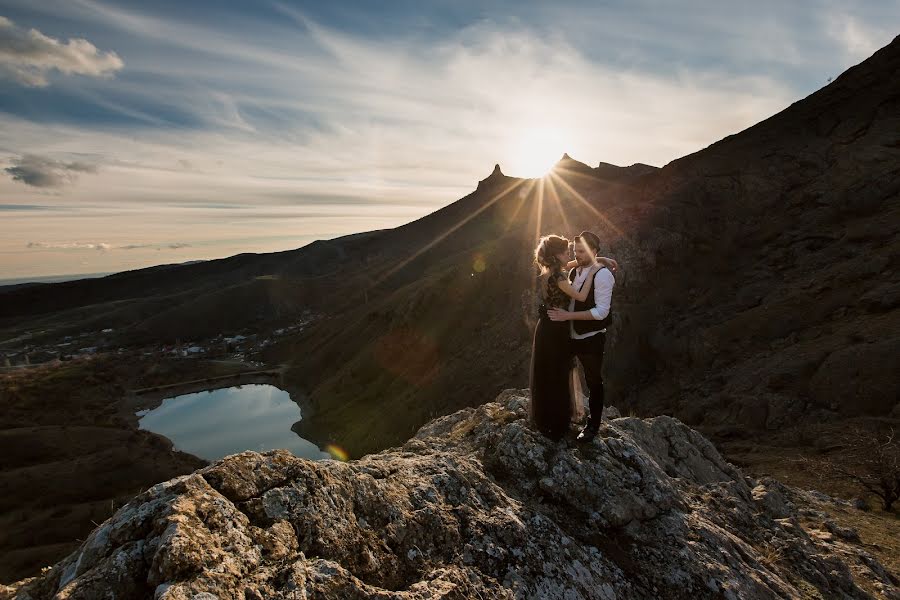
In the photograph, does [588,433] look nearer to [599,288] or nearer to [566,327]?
[566,327]

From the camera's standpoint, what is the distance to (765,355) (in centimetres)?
2562

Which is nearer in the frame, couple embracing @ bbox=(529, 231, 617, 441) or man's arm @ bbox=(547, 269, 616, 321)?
man's arm @ bbox=(547, 269, 616, 321)

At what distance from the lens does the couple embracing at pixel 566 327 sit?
6555 millimetres

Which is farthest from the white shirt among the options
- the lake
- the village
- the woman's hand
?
the village

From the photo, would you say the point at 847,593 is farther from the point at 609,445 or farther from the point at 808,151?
the point at 808,151

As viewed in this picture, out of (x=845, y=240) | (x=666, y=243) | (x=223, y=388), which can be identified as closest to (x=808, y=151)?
(x=845, y=240)

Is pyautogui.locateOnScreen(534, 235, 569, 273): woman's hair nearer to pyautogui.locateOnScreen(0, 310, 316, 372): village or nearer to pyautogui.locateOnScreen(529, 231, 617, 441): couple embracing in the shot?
pyautogui.locateOnScreen(529, 231, 617, 441): couple embracing

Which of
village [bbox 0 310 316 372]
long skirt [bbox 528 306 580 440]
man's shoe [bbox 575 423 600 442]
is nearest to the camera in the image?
long skirt [bbox 528 306 580 440]

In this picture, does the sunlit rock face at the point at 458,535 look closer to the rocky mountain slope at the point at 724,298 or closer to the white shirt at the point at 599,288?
the white shirt at the point at 599,288

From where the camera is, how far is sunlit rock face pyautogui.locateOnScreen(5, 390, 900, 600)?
12.3ft

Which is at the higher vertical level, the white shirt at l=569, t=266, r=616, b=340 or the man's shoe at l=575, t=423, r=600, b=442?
the white shirt at l=569, t=266, r=616, b=340

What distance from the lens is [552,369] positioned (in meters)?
6.92

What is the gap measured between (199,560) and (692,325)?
33.1m

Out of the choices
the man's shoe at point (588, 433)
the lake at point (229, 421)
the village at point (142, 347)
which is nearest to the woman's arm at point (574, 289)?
the man's shoe at point (588, 433)
